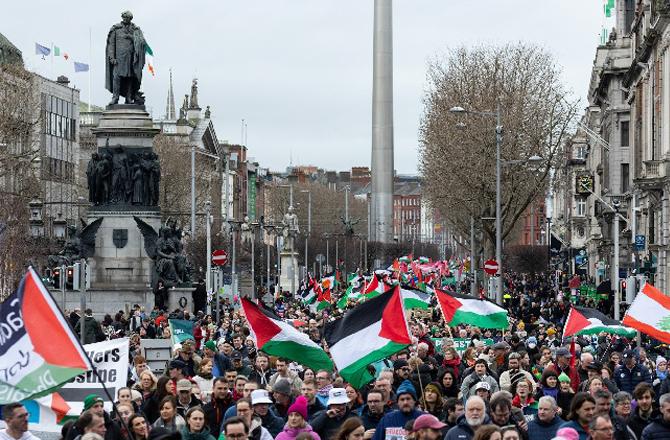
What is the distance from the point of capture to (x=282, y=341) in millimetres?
20156

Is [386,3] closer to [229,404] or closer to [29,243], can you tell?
[29,243]

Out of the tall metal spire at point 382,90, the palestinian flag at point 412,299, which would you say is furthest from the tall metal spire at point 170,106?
the palestinian flag at point 412,299

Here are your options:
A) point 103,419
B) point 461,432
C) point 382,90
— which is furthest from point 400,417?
point 382,90

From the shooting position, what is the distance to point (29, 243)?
198 feet

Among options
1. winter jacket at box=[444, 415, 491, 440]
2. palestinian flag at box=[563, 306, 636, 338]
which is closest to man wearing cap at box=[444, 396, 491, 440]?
winter jacket at box=[444, 415, 491, 440]

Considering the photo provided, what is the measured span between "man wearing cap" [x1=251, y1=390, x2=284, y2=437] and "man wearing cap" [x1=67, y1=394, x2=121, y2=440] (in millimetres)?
1208

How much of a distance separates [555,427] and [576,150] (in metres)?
151

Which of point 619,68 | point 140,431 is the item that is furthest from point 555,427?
point 619,68

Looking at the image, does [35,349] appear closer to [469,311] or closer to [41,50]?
[469,311]

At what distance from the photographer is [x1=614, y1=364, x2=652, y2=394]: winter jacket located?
23.0 m

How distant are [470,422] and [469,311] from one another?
545 inches

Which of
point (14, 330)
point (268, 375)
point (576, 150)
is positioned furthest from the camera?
point (576, 150)

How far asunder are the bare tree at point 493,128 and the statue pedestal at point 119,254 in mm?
25467

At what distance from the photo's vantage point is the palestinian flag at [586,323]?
2683cm
